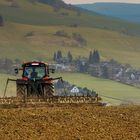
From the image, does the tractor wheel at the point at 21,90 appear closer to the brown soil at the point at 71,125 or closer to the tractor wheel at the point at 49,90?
the tractor wheel at the point at 49,90

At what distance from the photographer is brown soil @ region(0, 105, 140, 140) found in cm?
1638

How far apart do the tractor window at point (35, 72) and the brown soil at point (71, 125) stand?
360 inches

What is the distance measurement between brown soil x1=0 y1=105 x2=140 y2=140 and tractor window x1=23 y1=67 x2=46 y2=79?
915 centimetres

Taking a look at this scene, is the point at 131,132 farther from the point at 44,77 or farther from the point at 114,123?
the point at 44,77

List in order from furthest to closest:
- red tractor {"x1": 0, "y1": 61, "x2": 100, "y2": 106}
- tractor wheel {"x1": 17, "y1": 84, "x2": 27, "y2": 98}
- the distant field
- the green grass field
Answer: the distant field, the green grass field, tractor wheel {"x1": 17, "y1": 84, "x2": 27, "y2": 98}, red tractor {"x1": 0, "y1": 61, "x2": 100, "y2": 106}

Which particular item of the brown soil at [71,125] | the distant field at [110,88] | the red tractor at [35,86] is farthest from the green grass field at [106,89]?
the brown soil at [71,125]

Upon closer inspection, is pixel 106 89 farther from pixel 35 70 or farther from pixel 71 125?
pixel 71 125

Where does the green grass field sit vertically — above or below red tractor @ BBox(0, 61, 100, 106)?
below

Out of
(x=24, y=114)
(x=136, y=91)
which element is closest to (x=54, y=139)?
(x=24, y=114)

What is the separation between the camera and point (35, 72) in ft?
106

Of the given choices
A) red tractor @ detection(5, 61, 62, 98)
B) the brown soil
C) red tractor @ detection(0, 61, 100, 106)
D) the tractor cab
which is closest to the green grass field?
the tractor cab

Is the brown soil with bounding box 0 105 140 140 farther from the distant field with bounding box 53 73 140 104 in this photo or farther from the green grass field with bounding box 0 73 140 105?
the distant field with bounding box 53 73 140 104

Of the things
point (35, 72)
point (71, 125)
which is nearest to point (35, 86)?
point (35, 72)

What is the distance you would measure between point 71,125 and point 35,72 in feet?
45.7
